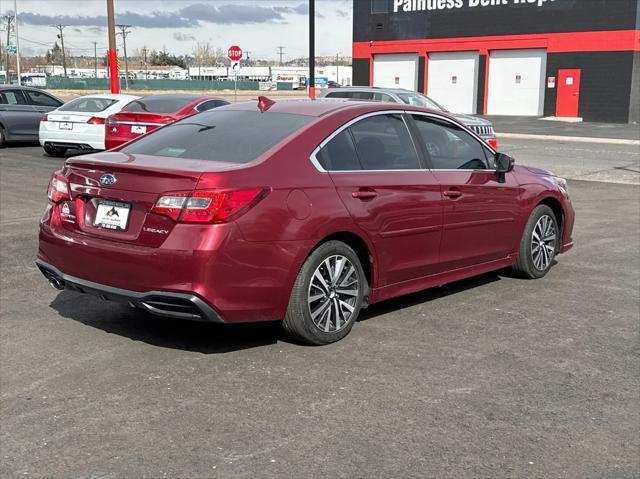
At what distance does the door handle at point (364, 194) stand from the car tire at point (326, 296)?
1.14 feet

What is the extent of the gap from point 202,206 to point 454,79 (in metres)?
41.4

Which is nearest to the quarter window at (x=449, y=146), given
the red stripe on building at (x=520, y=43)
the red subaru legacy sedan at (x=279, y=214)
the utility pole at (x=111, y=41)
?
the red subaru legacy sedan at (x=279, y=214)

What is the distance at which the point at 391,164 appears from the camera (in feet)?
18.4

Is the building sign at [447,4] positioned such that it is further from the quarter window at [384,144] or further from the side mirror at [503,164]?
the quarter window at [384,144]

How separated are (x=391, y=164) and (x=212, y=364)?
1.99m

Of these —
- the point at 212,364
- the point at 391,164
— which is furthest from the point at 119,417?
the point at 391,164

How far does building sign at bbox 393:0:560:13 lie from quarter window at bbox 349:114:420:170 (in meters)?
36.6

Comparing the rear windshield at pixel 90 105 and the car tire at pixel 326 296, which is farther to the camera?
the rear windshield at pixel 90 105

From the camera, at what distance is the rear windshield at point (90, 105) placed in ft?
56.4

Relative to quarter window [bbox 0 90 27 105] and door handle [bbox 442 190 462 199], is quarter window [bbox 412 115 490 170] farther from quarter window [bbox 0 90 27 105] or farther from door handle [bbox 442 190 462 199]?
quarter window [bbox 0 90 27 105]

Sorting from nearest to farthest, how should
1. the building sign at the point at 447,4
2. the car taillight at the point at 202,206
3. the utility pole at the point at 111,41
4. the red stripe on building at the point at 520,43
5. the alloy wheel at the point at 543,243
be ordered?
the car taillight at the point at 202,206, the alloy wheel at the point at 543,243, the utility pole at the point at 111,41, the red stripe on building at the point at 520,43, the building sign at the point at 447,4

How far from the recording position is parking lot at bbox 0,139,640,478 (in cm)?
358

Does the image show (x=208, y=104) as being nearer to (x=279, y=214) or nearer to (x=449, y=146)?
(x=449, y=146)

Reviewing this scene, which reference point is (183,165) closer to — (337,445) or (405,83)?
(337,445)
